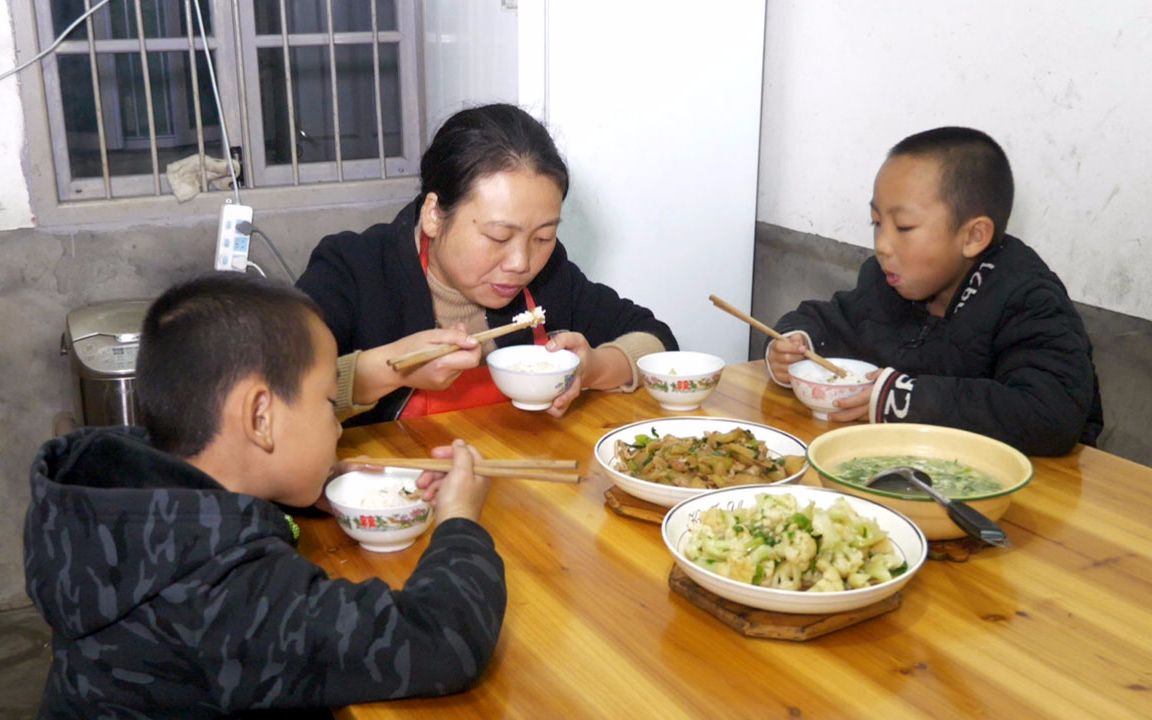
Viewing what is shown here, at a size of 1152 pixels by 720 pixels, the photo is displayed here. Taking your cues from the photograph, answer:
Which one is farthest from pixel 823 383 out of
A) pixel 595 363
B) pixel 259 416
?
pixel 259 416

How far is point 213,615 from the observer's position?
3.32 ft

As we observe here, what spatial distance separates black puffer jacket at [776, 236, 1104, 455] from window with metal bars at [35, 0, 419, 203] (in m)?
1.75

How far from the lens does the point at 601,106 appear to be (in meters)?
2.87

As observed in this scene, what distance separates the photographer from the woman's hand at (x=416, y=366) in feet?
5.48

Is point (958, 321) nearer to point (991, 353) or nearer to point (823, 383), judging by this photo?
point (991, 353)

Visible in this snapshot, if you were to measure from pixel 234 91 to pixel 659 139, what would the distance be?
1245 mm

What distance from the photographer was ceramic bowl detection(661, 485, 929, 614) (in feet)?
3.51

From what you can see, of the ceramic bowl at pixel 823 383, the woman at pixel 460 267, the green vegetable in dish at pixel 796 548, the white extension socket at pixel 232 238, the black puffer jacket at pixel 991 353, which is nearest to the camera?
the green vegetable in dish at pixel 796 548

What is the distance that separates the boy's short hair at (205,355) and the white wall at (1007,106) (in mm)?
1834

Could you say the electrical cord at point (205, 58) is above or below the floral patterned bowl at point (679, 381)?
above

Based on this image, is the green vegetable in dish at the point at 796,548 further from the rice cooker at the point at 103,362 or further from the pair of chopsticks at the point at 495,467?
the rice cooker at the point at 103,362

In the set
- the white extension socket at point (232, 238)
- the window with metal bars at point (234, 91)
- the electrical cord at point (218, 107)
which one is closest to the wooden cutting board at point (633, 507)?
the white extension socket at point (232, 238)

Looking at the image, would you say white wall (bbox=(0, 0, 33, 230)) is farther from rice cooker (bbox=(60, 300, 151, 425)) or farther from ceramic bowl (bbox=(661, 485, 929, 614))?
ceramic bowl (bbox=(661, 485, 929, 614))

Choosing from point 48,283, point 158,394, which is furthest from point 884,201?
point 48,283
